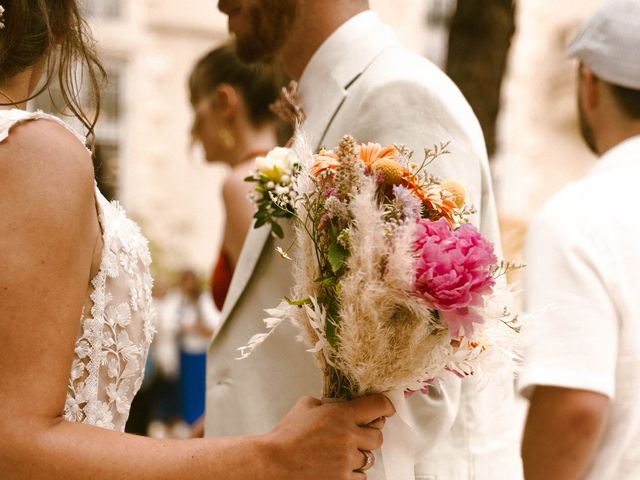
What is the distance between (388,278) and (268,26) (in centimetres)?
139

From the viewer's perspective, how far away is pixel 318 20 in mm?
2809

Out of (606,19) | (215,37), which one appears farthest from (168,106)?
(606,19)

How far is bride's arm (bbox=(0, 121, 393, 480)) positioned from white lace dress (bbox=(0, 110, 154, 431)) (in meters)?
0.16

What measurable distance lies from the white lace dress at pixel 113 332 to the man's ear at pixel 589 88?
1.50 metres

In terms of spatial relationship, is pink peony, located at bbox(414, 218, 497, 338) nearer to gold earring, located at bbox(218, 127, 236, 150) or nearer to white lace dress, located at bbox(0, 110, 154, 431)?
white lace dress, located at bbox(0, 110, 154, 431)

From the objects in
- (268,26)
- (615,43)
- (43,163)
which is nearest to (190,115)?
(268,26)

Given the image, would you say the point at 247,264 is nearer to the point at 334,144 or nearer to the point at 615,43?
the point at 334,144

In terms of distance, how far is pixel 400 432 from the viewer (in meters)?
1.96

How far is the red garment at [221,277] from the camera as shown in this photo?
3.79m

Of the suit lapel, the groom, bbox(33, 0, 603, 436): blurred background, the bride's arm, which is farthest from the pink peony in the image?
bbox(33, 0, 603, 436): blurred background

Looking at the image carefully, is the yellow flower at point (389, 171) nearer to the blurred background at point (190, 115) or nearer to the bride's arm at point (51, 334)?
the bride's arm at point (51, 334)

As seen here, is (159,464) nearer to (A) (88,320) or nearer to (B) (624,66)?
(A) (88,320)

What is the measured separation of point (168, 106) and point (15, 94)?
16.4 meters

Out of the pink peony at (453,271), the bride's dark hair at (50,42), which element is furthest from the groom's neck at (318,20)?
the pink peony at (453,271)
